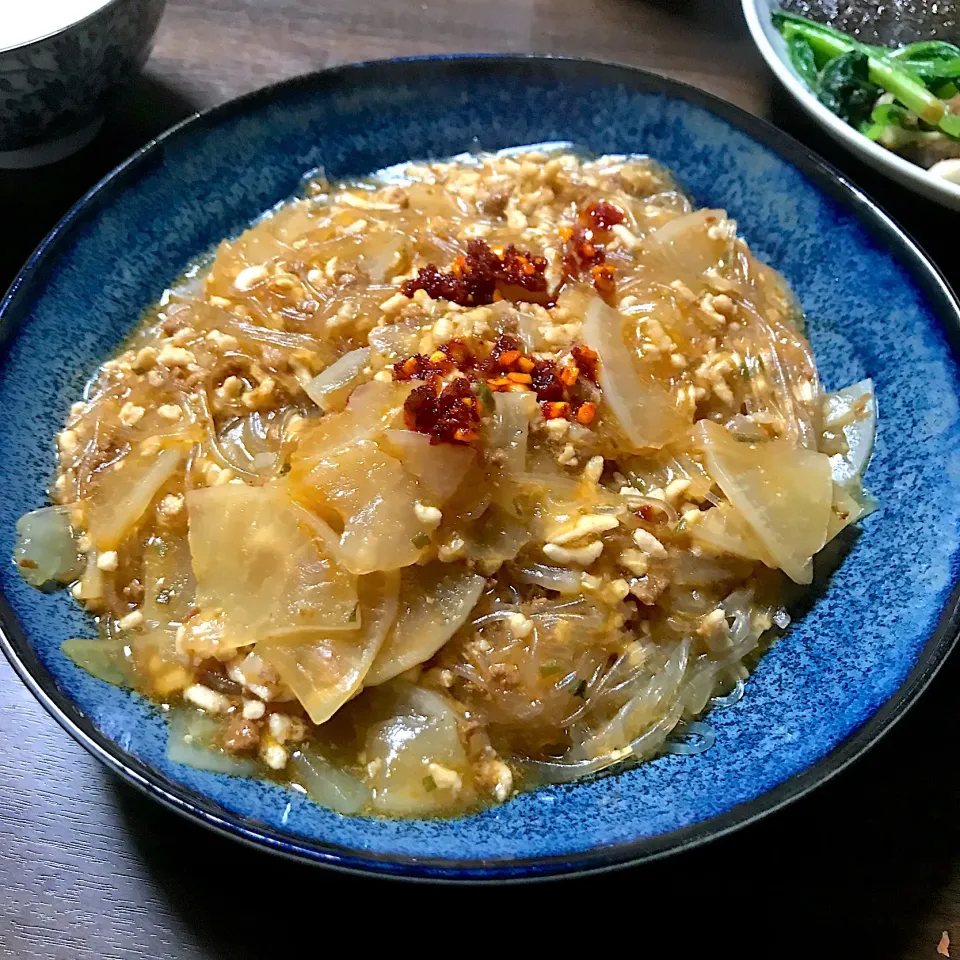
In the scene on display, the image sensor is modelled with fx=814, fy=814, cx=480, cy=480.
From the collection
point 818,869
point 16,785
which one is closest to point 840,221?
point 818,869

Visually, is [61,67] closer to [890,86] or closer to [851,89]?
[851,89]

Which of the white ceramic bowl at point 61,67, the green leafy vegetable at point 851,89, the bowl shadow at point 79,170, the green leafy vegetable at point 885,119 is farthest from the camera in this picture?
the green leafy vegetable at point 851,89

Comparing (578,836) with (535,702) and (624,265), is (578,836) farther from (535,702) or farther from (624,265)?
(624,265)

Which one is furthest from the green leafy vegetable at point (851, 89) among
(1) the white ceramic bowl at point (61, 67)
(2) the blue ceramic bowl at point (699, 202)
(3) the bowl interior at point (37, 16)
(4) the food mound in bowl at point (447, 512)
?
(3) the bowl interior at point (37, 16)

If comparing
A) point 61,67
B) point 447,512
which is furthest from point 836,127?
point 61,67

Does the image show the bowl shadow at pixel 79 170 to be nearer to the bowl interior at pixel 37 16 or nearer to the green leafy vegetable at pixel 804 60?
the bowl interior at pixel 37 16

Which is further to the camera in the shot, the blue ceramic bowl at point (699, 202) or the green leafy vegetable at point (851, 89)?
the green leafy vegetable at point (851, 89)
